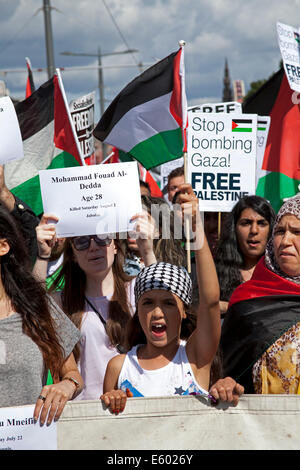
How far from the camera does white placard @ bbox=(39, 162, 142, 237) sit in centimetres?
314

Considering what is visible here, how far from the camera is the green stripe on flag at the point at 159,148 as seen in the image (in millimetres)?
4418

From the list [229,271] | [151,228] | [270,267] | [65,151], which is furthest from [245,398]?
Answer: [65,151]

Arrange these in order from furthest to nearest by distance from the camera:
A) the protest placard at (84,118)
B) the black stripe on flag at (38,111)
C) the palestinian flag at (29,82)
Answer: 1. the palestinian flag at (29,82)
2. the protest placard at (84,118)
3. the black stripe on flag at (38,111)

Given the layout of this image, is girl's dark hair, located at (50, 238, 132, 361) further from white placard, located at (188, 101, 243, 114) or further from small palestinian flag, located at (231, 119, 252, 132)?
white placard, located at (188, 101, 243, 114)

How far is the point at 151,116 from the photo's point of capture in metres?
4.63

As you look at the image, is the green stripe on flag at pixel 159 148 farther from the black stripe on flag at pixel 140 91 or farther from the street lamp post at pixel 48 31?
the street lamp post at pixel 48 31

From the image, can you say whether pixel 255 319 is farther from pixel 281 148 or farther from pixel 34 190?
pixel 281 148

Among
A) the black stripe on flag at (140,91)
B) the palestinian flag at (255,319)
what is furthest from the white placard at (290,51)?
the palestinian flag at (255,319)

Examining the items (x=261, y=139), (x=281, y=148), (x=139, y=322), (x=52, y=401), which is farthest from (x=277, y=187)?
(x=52, y=401)

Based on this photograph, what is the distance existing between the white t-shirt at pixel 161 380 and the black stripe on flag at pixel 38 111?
10.7 feet

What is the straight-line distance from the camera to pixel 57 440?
2326 mm

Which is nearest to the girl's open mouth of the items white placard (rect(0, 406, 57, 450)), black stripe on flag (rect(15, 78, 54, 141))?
white placard (rect(0, 406, 57, 450))

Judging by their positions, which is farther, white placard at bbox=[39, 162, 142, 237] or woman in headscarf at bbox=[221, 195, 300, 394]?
white placard at bbox=[39, 162, 142, 237]

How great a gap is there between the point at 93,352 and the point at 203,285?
91 centimetres
